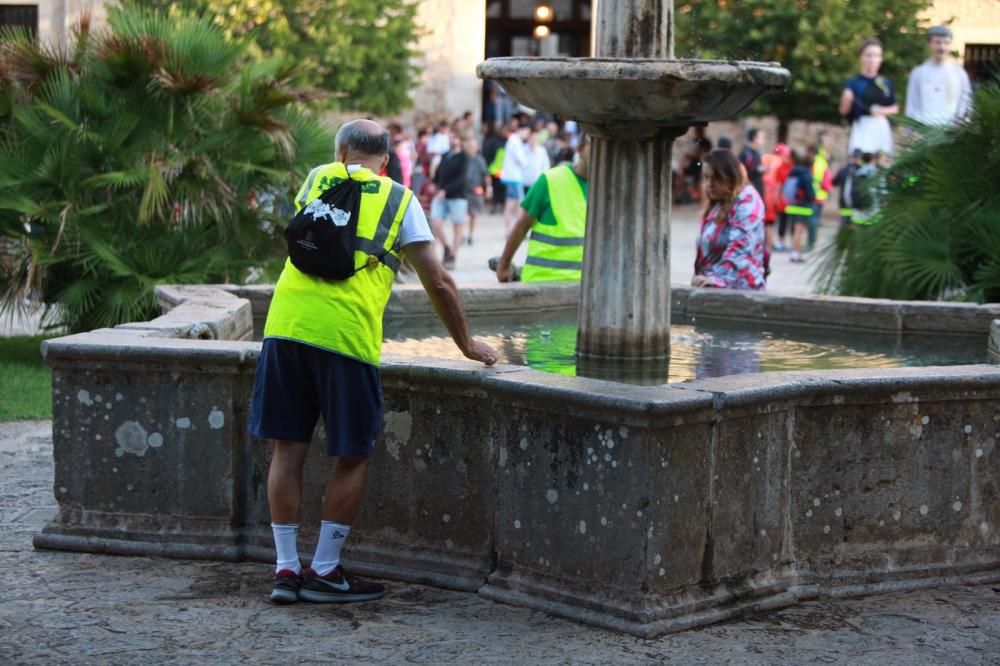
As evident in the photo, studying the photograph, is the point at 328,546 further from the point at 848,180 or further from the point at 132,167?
the point at 848,180

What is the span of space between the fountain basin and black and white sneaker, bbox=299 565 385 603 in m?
0.23

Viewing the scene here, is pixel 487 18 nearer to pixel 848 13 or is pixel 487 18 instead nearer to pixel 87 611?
pixel 848 13

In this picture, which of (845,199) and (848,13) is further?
(848,13)

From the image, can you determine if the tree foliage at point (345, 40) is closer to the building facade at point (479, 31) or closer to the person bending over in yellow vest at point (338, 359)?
the building facade at point (479, 31)

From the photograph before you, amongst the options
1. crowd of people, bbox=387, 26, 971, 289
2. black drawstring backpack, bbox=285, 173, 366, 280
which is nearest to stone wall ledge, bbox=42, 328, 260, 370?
black drawstring backpack, bbox=285, 173, 366, 280

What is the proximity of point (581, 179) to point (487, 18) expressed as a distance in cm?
2976

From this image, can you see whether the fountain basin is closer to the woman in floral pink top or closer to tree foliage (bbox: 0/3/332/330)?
the woman in floral pink top

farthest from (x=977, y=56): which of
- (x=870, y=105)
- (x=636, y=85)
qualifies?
(x=636, y=85)

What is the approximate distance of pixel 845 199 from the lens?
18609mm

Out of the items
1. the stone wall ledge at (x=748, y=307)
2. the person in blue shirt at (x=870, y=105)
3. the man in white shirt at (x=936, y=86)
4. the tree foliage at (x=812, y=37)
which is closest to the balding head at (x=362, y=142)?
the stone wall ledge at (x=748, y=307)

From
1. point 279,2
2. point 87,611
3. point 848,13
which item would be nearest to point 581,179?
point 87,611

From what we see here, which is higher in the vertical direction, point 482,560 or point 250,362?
point 250,362

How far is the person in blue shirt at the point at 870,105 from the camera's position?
49.2 feet

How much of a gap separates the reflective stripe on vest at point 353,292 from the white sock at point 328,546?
0.56m
